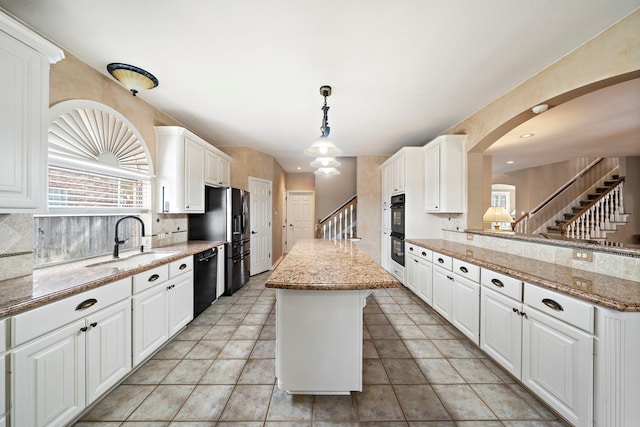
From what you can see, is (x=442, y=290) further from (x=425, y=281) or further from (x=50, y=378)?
(x=50, y=378)

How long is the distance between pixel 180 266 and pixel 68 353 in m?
1.13

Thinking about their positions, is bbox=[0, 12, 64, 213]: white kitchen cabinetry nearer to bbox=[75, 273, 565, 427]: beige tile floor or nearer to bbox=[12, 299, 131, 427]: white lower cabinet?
bbox=[12, 299, 131, 427]: white lower cabinet

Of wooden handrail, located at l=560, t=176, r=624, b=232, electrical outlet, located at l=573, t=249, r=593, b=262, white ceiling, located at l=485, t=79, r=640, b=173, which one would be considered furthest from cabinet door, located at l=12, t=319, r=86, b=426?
wooden handrail, located at l=560, t=176, r=624, b=232

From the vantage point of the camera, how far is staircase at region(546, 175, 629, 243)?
4969mm

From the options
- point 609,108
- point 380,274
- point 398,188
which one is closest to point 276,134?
point 398,188

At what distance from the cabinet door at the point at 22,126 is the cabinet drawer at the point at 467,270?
3.21m

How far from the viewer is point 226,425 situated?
4.67ft

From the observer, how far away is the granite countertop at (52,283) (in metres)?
1.16

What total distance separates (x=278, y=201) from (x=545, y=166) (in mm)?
7440

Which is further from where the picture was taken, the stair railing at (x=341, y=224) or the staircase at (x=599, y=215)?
the stair railing at (x=341, y=224)

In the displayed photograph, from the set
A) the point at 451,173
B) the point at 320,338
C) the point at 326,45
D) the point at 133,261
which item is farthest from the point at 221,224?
the point at 451,173

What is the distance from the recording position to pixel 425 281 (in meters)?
3.10

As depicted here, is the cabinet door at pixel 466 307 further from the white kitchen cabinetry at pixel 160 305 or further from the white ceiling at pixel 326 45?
the white kitchen cabinetry at pixel 160 305

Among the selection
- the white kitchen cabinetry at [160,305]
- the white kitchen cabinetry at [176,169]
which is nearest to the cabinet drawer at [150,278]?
the white kitchen cabinetry at [160,305]
